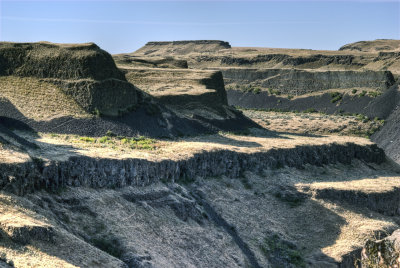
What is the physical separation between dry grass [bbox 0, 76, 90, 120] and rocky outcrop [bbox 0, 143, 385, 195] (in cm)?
1205

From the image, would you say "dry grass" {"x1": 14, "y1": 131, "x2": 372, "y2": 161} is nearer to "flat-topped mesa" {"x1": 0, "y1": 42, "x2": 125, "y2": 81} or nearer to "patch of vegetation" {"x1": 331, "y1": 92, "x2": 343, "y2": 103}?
"flat-topped mesa" {"x1": 0, "y1": 42, "x2": 125, "y2": 81}

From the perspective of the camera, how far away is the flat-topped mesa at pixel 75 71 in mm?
57000

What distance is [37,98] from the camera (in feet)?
182

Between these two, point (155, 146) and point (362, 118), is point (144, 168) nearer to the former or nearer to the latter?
point (155, 146)

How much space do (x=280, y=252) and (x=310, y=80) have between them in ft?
276

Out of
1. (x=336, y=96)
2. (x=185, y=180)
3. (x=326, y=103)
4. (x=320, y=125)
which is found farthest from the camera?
(x=336, y=96)

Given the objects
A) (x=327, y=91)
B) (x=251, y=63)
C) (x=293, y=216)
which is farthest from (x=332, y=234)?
(x=251, y=63)

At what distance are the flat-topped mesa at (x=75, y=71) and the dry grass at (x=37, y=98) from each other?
0.64m

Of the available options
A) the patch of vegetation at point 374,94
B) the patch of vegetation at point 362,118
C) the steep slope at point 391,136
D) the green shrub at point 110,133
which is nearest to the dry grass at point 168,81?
the green shrub at point 110,133

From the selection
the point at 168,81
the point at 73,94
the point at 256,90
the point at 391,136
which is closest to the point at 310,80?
the point at 256,90

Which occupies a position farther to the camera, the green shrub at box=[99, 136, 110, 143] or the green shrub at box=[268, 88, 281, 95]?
the green shrub at box=[268, 88, 281, 95]

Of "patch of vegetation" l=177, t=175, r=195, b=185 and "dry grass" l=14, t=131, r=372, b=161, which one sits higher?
"dry grass" l=14, t=131, r=372, b=161

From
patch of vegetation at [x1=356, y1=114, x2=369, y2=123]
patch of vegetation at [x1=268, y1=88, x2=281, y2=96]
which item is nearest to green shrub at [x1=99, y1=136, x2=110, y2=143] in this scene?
patch of vegetation at [x1=356, y1=114, x2=369, y2=123]

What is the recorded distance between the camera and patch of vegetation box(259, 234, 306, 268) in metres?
43.4
